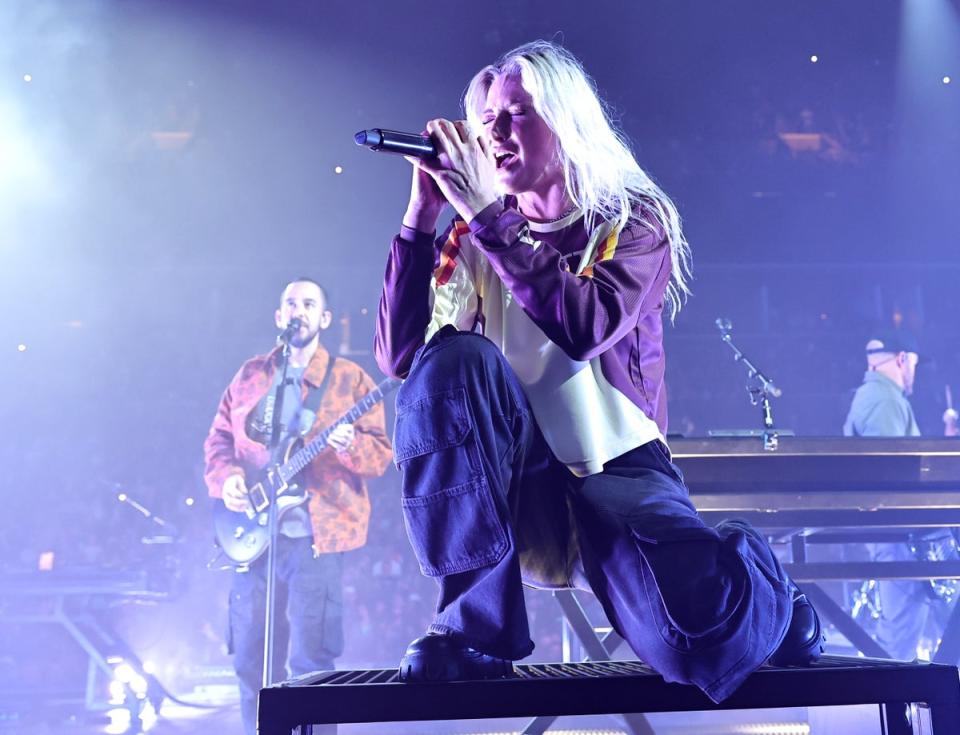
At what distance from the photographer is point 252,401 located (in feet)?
13.7

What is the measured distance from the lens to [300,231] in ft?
25.9

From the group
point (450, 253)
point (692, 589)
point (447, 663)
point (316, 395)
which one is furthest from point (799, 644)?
point (316, 395)

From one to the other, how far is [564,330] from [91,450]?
763 cm

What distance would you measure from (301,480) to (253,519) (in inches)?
12.2

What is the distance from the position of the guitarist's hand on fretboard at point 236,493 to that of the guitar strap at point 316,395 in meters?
0.51

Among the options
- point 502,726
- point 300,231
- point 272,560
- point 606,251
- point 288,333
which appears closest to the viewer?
point 606,251

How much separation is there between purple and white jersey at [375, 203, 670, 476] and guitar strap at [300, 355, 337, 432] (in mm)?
3035

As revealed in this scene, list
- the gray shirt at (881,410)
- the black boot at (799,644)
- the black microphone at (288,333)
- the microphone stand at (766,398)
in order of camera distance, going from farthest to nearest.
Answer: the gray shirt at (881,410) → the black microphone at (288,333) → the microphone stand at (766,398) → the black boot at (799,644)

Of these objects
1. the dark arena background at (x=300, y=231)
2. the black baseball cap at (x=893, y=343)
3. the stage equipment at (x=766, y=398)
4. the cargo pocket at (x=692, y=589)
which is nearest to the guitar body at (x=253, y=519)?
the dark arena background at (x=300, y=231)

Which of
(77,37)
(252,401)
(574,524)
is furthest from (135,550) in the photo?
(574,524)

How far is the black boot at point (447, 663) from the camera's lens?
100cm

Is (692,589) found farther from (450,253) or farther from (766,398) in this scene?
(766,398)

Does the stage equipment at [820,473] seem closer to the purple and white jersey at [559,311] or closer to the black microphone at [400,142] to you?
the purple and white jersey at [559,311]

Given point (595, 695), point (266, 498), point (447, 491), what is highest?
point (447, 491)
